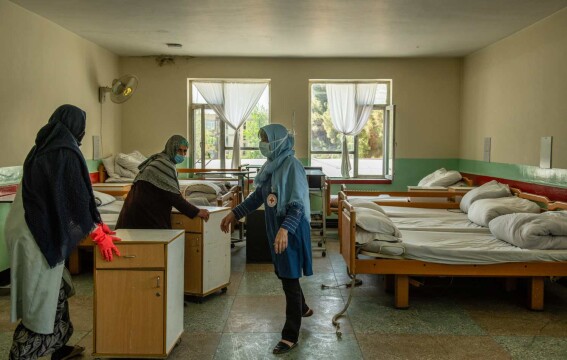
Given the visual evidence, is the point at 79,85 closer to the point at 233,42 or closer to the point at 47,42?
the point at 47,42

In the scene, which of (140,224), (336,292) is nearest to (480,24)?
(336,292)

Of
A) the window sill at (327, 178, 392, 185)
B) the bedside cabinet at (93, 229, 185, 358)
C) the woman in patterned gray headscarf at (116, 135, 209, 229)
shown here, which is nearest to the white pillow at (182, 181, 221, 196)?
the woman in patterned gray headscarf at (116, 135, 209, 229)

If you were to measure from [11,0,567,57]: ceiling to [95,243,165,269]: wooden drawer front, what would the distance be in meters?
3.17

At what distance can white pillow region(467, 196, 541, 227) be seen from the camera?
17.9ft

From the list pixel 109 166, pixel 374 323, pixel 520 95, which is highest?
pixel 520 95

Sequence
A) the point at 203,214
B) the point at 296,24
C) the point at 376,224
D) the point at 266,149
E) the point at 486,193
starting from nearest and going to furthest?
the point at 266,149 < the point at 203,214 < the point at 376,224 < the point at 486,193 < the point at 296,24

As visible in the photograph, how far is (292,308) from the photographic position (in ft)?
11.6

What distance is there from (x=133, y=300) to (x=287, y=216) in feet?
3.32

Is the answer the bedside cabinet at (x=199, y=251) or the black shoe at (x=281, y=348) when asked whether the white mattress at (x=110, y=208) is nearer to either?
the bedside cabinet at (x=199, y=251)

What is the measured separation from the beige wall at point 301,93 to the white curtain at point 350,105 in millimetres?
195

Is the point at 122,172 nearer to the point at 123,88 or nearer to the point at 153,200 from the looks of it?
the point at 123,88

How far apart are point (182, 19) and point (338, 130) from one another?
11.8ft

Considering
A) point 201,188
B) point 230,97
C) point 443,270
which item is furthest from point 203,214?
A: point 230,97

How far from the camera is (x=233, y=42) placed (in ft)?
25.2
